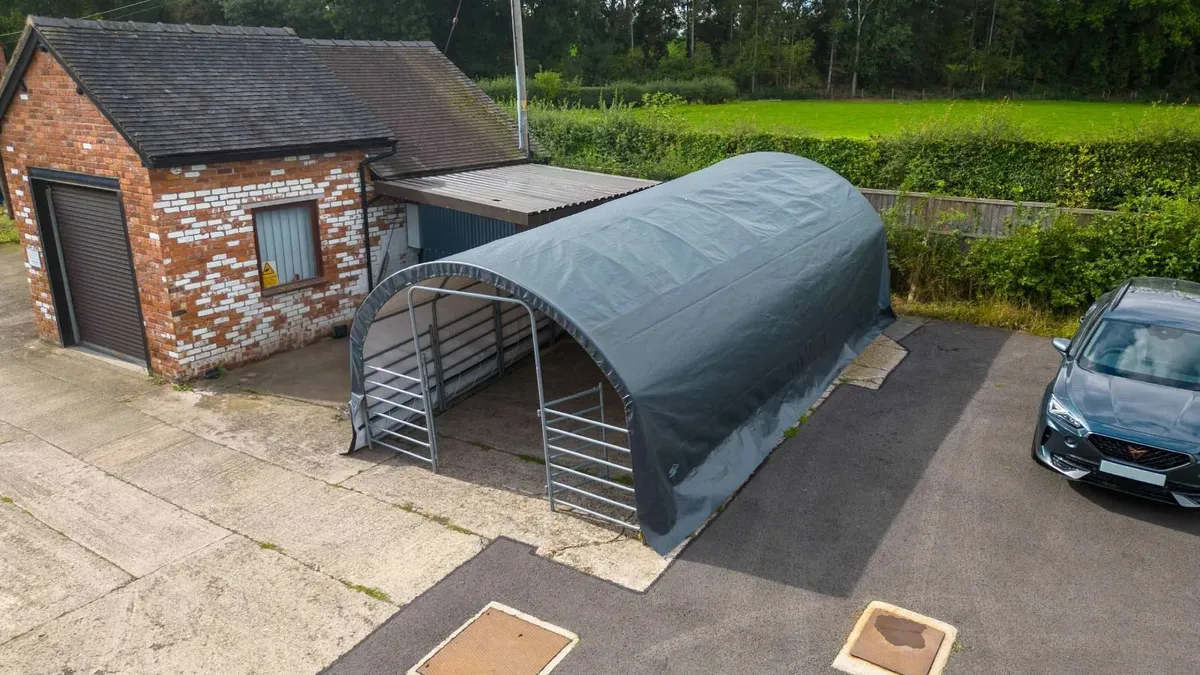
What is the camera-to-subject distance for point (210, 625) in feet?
20.0

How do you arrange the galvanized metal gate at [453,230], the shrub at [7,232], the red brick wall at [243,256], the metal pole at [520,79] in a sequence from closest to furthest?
the red brick wall at [243,256] < the galvanized metal gate at [453,230] < the metal pole at [520,79] < the shrub at [7,232]

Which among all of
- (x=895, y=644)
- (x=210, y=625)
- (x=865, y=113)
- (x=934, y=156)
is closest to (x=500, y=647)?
(x=210, y=625)

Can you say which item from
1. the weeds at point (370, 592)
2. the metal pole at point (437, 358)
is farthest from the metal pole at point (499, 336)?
the weeds at point (370, 592)

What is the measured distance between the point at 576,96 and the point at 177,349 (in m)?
29.0

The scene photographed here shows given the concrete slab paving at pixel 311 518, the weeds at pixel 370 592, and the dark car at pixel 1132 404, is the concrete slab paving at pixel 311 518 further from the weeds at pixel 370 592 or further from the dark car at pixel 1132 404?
the dark car at pixel 1132 404

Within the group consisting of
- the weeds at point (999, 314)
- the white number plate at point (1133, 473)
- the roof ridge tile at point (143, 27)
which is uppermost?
the roof ridge tile at point (143, 27)

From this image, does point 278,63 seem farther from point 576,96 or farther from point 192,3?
point 192,3

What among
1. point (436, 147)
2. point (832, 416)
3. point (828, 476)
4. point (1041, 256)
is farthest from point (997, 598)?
point (436, 147)

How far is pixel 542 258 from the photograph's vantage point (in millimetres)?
7664

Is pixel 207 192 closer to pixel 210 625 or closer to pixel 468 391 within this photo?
pixel 468 391

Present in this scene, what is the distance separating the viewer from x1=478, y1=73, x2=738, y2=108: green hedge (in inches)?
Result: 1310

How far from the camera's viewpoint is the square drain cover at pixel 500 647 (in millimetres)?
5625

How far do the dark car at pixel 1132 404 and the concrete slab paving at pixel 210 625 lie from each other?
6.27 meters

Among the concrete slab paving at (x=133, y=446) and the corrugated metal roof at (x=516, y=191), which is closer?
the concrete slab paving at (x=133, y=446)
